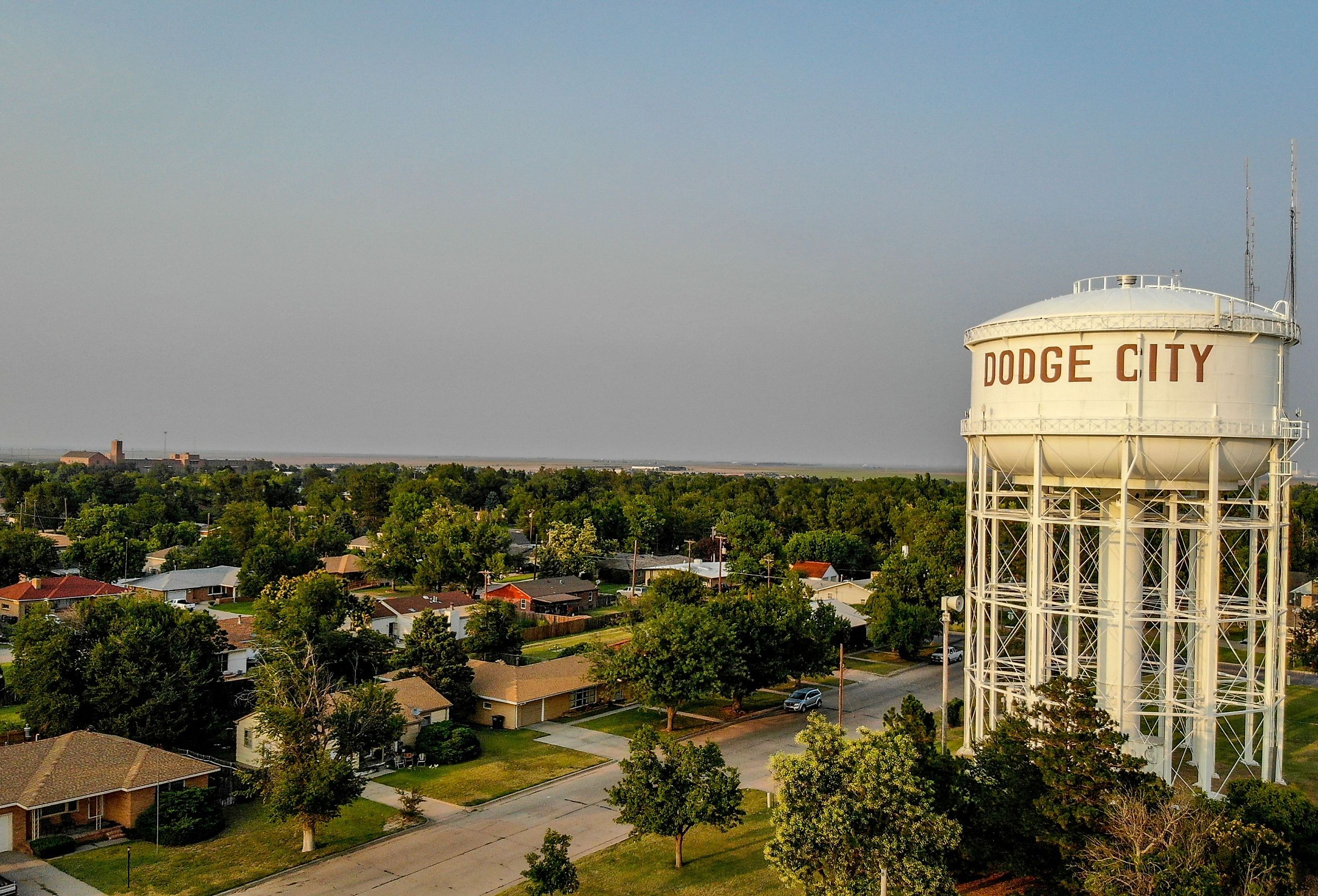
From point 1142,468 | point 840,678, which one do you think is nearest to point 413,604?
point 840,678

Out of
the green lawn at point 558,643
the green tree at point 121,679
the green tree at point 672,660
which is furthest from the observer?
the green lawn at point 558,643

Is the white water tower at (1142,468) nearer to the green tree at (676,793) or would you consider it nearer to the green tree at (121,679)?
the green tree at (676,793)

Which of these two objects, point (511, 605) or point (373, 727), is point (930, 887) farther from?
point (511, 605)

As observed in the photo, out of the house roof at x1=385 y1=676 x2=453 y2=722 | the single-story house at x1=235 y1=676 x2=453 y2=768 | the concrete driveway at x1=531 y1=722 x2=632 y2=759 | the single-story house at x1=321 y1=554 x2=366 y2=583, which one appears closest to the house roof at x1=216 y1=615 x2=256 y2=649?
the single-story house at x1=235 y1=676 x2=453 y2=768

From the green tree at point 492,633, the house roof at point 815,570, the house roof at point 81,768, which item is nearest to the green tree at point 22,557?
the green tree at point 492,633

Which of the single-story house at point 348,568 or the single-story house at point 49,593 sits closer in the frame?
the single-story house at point 49,593

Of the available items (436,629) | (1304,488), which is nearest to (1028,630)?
(436,629)
